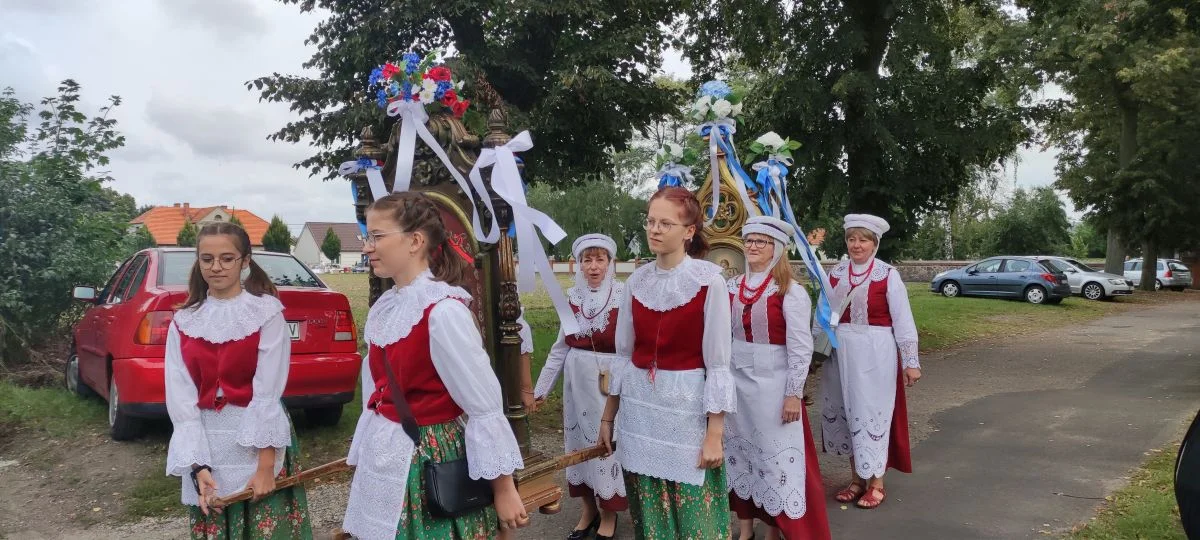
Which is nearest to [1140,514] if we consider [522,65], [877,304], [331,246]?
[877,304]

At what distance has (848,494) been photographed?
535 centimetres

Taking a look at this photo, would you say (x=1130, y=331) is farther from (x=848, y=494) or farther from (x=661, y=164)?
(x=661, y=164)

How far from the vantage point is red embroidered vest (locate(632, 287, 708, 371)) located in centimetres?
316

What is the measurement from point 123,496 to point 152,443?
0.99 m

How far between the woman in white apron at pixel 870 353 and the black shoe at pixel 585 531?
1.67m

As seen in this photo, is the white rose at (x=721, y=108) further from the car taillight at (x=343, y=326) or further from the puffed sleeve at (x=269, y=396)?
the car taillight at (x=343, y=326)

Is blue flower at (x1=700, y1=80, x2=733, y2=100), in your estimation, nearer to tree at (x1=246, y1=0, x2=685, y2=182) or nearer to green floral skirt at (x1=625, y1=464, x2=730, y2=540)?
green floral skirt at (x1=625, y1=464, x2=730, y2=540)

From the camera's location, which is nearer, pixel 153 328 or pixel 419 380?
pixel 419 380

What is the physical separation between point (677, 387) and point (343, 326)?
3857 millimetres

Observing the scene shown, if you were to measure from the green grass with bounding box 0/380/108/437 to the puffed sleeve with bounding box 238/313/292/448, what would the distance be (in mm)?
4820

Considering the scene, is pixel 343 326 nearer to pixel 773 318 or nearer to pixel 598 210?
pixel 773 318

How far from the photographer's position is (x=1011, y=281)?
2228 cm

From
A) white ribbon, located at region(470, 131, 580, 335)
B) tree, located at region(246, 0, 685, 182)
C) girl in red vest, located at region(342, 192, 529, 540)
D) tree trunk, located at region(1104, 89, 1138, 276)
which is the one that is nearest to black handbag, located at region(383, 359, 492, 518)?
girl in red vest, located at region(342, 192, 529, 540)

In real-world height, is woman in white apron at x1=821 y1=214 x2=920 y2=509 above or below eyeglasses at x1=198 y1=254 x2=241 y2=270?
below
